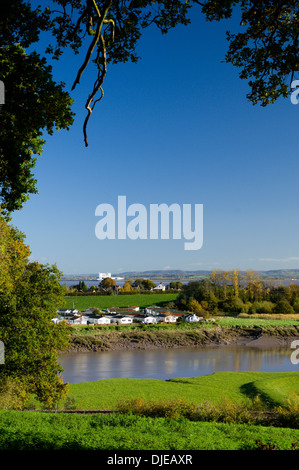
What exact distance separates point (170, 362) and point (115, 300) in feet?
135

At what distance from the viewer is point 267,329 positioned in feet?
146

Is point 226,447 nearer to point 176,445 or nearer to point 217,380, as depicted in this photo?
point 176,445

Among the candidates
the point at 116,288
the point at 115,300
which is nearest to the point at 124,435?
the point at 115,300

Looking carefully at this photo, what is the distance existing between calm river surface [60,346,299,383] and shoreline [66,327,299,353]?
5.65ft

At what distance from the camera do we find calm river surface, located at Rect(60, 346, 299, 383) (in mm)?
25188

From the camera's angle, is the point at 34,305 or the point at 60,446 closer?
the point at 60,446

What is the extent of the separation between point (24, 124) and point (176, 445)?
5049mm

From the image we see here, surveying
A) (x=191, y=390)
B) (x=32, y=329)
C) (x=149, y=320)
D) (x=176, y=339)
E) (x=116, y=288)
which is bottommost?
(x=176, y=339)

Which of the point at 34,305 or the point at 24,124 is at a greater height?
the point at 24,124

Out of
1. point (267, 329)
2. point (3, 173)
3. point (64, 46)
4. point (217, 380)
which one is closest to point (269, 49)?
point (64, 46)

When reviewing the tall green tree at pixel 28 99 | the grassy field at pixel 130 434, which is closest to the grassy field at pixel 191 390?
the grassy field at pixel 130 434

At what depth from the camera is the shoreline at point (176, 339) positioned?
1458 inches

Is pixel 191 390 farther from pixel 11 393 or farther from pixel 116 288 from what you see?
pixel 116 288

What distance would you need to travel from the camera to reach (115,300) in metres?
70.1
